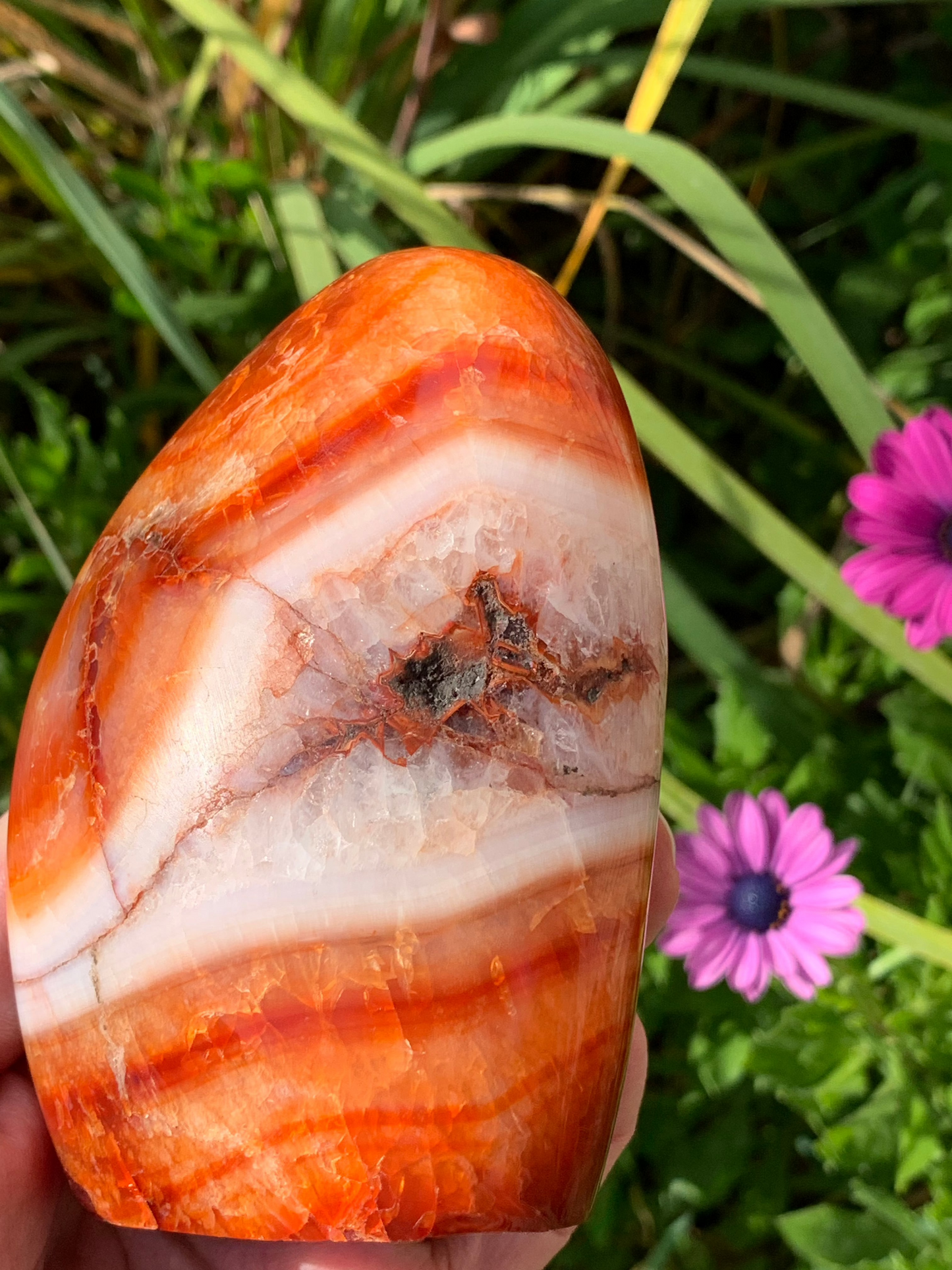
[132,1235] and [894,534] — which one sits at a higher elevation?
[894,534]

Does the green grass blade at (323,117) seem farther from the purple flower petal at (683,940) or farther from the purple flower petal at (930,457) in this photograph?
the purple flower petal at (683,940)

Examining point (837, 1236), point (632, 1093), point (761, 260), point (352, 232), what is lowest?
point (837, 1236)

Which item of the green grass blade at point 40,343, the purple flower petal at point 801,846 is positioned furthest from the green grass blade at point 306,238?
the purple flower petal at point 801,846

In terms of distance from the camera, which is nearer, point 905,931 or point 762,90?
point 905,931

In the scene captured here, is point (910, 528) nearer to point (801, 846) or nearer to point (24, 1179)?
point (801, 846)

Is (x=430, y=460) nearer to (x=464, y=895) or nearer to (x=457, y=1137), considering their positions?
(x=464, y=895)

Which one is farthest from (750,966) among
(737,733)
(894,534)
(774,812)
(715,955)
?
(894,534)

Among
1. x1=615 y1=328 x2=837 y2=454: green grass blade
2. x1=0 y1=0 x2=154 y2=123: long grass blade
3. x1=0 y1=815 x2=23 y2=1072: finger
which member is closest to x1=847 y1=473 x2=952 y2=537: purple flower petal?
x1=615 y1=328 x2=837 y2=454: green grass blade
